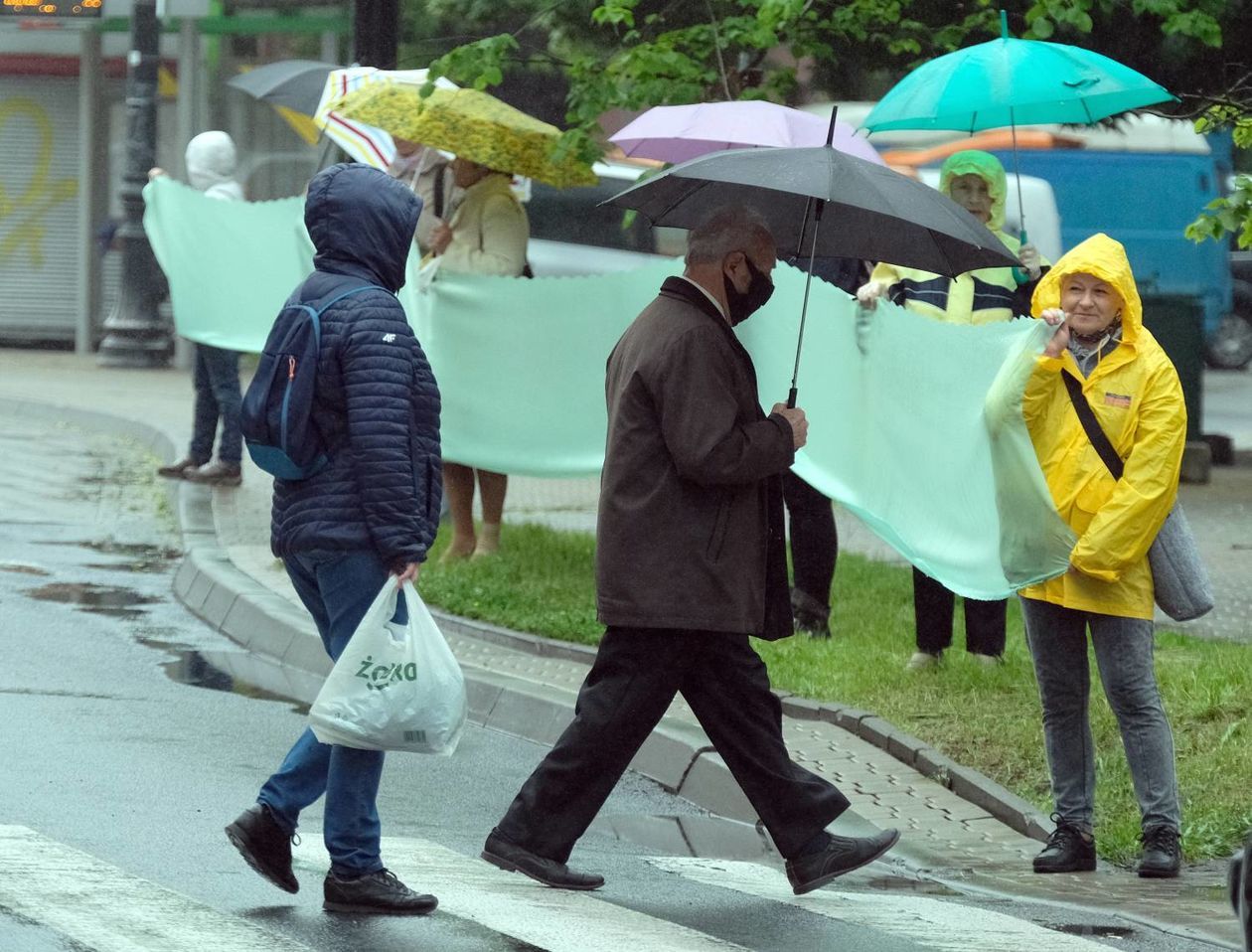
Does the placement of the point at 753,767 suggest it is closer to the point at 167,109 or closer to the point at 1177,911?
the point at 1177,911

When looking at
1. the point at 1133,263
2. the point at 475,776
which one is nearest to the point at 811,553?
the point at 475,776

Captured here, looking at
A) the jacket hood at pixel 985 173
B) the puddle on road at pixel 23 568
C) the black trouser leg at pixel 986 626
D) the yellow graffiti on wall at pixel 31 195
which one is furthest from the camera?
the yellow graffiti on wall at pixel 31 195

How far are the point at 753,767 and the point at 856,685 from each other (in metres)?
2.45

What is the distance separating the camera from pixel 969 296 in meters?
8.53

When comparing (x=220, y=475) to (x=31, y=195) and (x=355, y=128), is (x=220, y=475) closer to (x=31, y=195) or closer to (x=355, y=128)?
(x=355, y=128)

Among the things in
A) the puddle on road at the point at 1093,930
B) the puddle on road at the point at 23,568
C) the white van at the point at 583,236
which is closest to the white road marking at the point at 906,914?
the puddle on road at the point at 1093,930

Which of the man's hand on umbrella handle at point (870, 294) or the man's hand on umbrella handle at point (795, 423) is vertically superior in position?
the man's hand on umbrella handle at point (870, 294)

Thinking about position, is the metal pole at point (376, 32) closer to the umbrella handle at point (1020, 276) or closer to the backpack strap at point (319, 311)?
the umbrella handle at point (1020, 276)

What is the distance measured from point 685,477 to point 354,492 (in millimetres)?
890

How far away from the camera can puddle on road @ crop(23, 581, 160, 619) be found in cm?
1002

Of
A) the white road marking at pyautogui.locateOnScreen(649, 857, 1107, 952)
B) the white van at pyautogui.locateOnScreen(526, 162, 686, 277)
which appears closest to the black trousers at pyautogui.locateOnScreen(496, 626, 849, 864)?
the white road marking at pyautogui.locateOnScreen(649, 857, 1107, 952)

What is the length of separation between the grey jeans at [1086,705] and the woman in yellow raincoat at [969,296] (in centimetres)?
175

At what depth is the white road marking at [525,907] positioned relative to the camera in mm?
5250

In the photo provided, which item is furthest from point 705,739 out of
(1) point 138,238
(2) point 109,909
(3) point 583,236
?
(3) point 583,236
